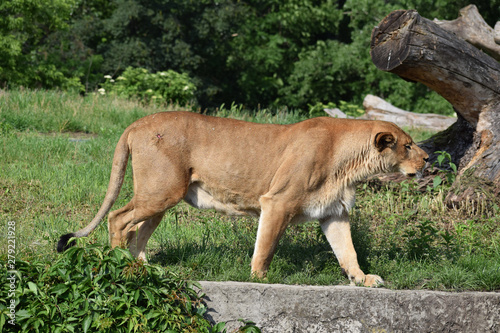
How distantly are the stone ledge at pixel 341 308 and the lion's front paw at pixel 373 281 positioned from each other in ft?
1.21

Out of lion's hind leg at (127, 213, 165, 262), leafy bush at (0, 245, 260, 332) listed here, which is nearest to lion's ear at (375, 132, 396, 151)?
lion's hind leg at (127, 213, 165, 262)

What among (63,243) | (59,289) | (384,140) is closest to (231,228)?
(384,140)

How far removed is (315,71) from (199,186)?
67.4 ft

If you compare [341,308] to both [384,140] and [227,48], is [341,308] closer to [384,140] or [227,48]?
[384,140]

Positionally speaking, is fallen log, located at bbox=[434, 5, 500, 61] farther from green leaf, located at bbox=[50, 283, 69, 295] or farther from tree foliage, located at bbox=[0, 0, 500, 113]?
tree foliage, located at bbox=[0, 0, 500, 113]

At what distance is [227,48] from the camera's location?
88.6ft

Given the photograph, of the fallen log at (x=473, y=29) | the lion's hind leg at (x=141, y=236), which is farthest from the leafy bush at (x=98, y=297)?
the fallen log at (x=473, y=29)

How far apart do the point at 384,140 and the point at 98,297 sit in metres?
3.19

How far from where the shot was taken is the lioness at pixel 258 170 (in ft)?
19.4

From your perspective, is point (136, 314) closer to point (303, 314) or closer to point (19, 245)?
point (303, 314)

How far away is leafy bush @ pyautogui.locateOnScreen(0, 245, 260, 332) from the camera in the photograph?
470 centimetres

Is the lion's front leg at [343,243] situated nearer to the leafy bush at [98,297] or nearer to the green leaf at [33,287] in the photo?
the leafy bush at [98,297]

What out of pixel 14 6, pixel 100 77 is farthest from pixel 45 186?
pixel 100 77

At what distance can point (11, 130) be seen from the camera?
1081cm
